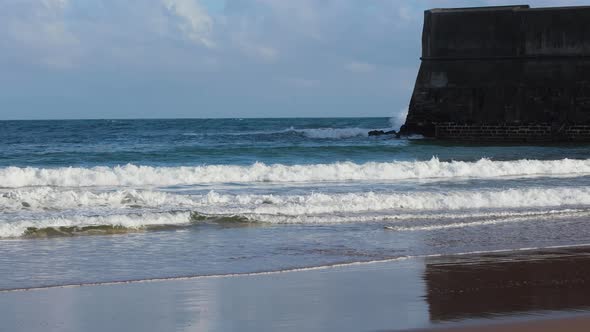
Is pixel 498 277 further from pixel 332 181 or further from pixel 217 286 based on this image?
pixel 332 181

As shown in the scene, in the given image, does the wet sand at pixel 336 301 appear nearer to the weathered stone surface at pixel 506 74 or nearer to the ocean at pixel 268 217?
the ocean at pixel 268 217

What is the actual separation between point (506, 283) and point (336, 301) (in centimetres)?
141

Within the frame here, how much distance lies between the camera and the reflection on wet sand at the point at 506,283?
18.6 ft

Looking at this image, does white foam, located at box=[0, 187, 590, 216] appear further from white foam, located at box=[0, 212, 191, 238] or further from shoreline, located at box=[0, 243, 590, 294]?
shoreline, located at box=[0, 243, 590, 294]

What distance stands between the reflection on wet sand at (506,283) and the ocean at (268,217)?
1.92ft

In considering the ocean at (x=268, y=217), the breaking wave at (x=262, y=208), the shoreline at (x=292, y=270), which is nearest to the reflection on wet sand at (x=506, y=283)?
the shoreline at (x=292, y=270)

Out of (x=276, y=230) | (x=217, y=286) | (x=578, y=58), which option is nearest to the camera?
(x=217, y=286)

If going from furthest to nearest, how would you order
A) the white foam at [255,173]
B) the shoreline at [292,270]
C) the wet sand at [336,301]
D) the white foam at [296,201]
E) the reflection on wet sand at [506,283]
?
the white foam at [255,173], the white foam at [296,201], the shoreline at [292,270], the reflection on wet sand at [506,283], the wet sand at [336,301]

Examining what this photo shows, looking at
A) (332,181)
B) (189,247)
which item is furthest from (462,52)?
(189,247)

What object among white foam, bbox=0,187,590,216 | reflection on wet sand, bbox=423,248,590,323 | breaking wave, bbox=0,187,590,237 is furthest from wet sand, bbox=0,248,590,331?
white foam, bbox=0,187,590,216

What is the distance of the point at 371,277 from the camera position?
686 cm

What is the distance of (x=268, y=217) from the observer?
10453 millimetres

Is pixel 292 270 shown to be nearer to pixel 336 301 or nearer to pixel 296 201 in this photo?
pixel 336 301

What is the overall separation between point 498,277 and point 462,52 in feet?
69.6
